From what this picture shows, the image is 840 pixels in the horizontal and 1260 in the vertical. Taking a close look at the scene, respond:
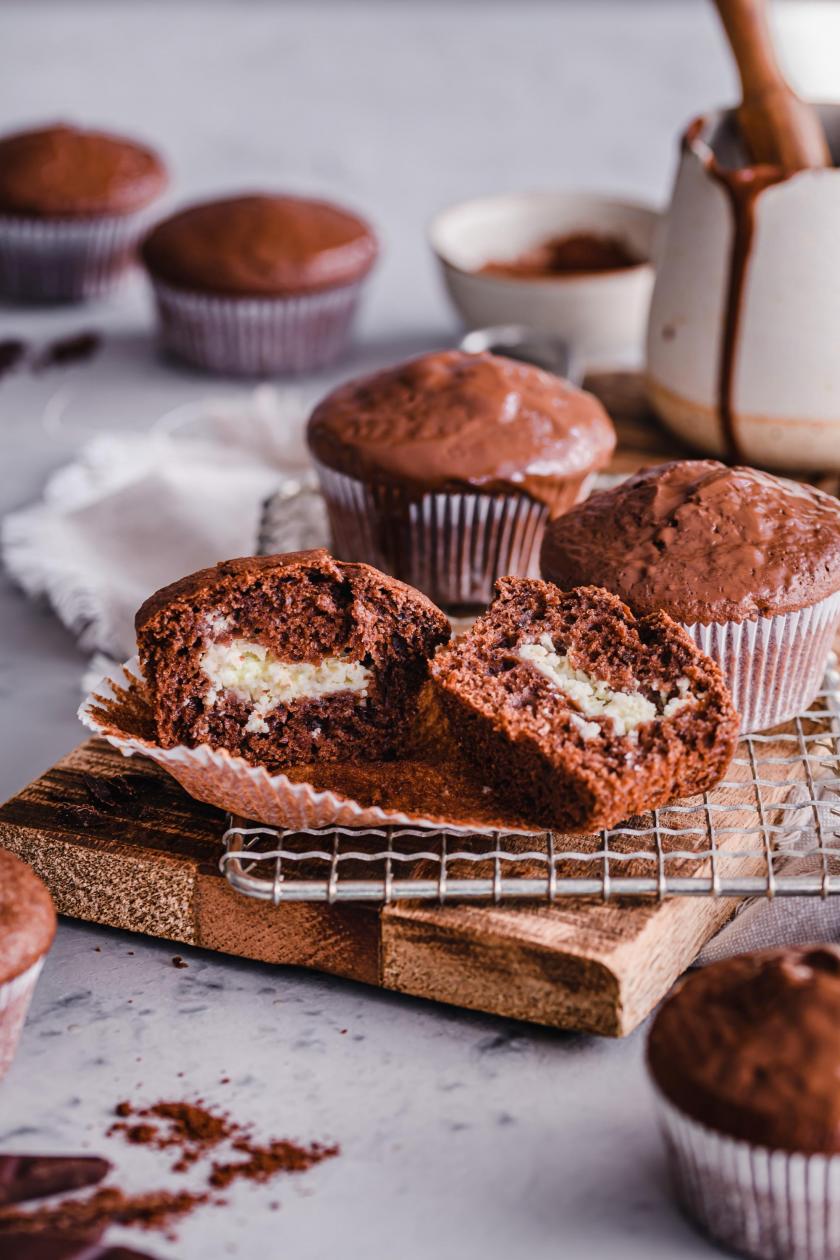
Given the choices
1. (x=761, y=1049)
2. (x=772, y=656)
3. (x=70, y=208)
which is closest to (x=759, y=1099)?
(x=761, y=1049)

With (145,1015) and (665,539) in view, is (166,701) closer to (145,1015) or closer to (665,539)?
(145,1015)

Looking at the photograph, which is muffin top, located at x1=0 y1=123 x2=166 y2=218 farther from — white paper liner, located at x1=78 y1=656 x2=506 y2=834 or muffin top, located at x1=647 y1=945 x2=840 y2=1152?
muffin top, located at x1=647 y1=945 x2=840 y2=1152

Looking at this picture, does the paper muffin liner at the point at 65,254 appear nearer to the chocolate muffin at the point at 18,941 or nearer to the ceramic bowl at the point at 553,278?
the ceramic bowl at the point at 553,278

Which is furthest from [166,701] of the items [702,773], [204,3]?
[204,3]

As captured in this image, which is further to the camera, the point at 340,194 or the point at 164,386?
the point at 340,194

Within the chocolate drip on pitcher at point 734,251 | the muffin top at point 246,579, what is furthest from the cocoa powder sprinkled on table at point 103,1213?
the chocolate drip on pitcher at point 734,251

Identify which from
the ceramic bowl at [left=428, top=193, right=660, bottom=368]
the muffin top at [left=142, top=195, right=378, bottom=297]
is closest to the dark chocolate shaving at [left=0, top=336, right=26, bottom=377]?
the muffin top at [left=142, top=195, right=378, bottom=297]

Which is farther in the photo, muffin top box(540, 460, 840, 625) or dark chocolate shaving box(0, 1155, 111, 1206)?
muffin top box(540, 460, 840, 625)
